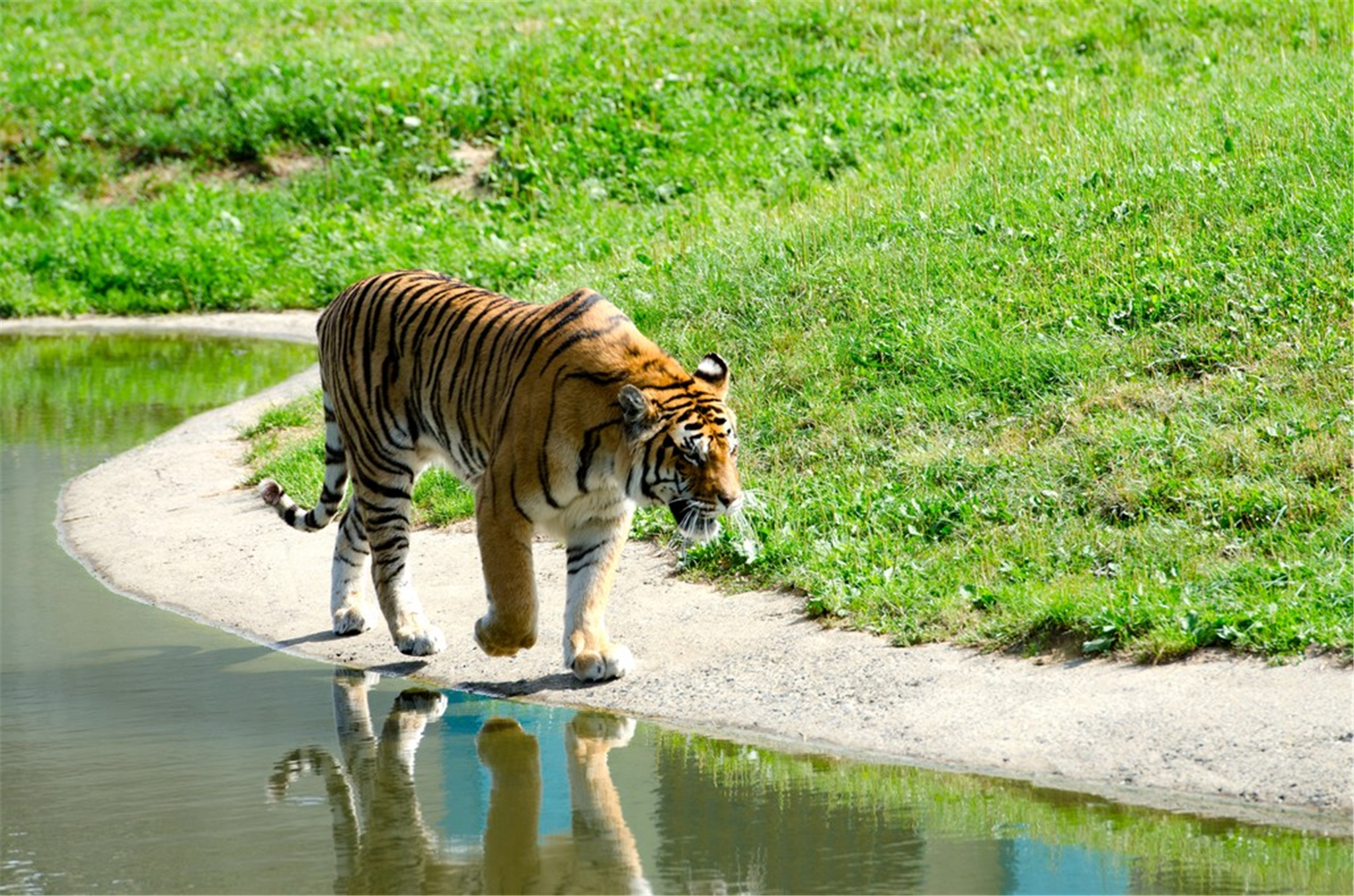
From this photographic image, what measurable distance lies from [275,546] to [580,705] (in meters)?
3.09

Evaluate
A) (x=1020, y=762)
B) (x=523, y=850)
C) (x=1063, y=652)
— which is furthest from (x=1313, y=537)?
(x=523, y=850)

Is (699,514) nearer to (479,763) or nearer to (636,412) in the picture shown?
(636,412)

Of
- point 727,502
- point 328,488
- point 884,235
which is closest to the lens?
point 727,502

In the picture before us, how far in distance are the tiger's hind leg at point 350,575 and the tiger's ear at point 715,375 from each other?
5.91 feet

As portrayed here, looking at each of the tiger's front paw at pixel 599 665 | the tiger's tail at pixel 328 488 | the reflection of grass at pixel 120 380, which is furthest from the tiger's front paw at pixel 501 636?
the reflection of grass at pixel 120 380

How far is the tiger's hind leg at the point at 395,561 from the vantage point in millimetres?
7250

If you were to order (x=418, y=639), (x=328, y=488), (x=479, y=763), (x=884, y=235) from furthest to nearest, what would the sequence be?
(x=884, y=235) < (x=328, y=488) < (x=418, y=639) < (x=479, y=763)

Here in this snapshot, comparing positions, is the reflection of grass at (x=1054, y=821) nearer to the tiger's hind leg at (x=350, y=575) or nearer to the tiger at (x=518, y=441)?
the tiger at (x=518, y=441)

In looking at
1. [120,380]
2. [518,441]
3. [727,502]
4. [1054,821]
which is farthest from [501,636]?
[120,380]

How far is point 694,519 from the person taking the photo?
6.44 m

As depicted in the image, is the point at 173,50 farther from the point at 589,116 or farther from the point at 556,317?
the point at 556,317

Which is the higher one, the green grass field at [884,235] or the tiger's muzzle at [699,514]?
the green grass field at [884,235]

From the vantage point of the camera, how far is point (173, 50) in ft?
75.7

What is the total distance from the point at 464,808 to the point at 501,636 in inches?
47.1
